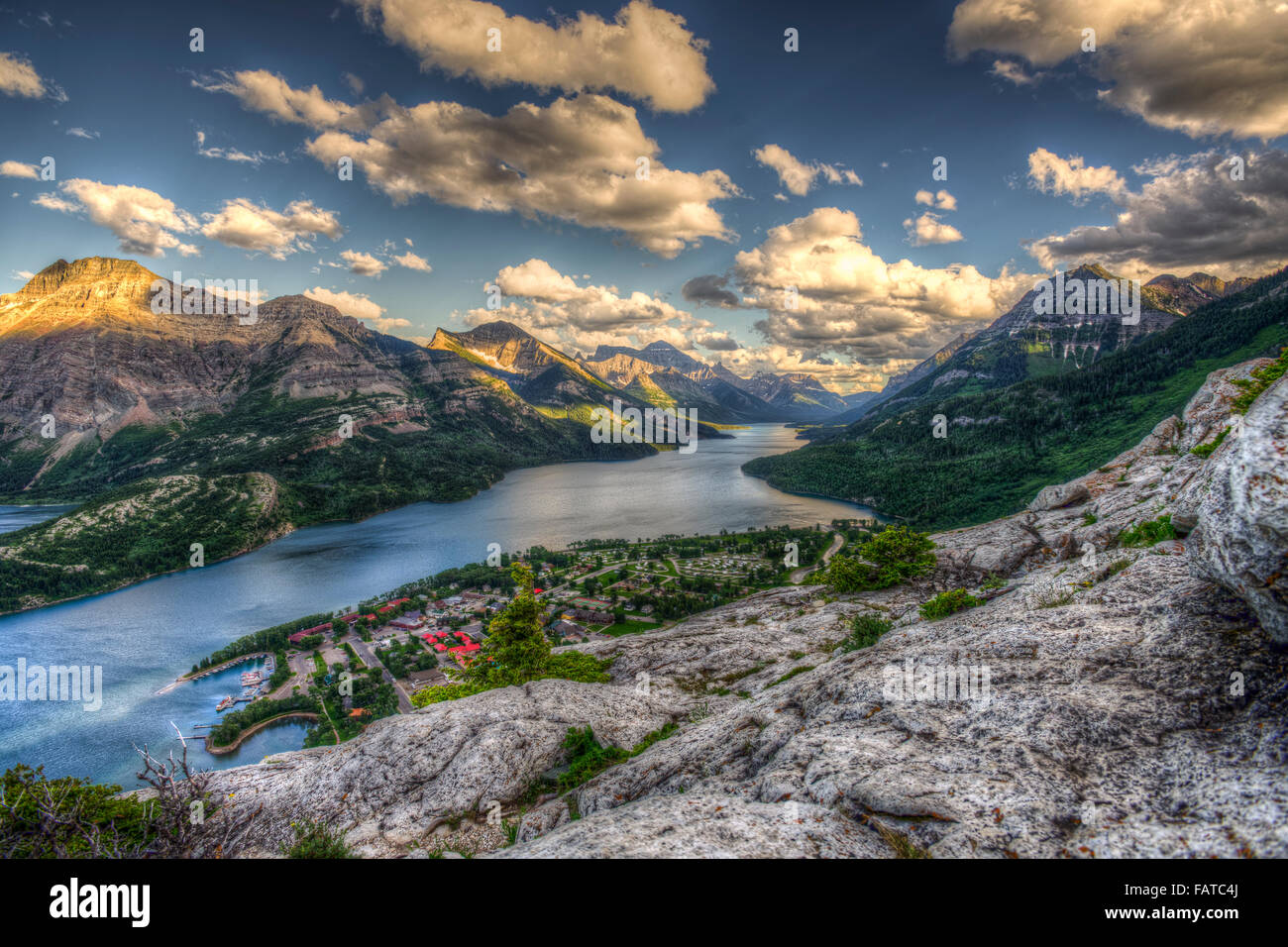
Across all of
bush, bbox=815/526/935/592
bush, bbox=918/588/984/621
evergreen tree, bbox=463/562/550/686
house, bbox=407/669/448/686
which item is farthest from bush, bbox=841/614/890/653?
house, bbox=407/669/448/686

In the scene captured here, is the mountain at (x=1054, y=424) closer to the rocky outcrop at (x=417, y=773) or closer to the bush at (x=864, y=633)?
the bush at (x=864, y=633)

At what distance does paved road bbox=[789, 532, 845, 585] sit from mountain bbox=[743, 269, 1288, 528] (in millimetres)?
25351

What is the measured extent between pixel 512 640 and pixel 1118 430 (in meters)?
182

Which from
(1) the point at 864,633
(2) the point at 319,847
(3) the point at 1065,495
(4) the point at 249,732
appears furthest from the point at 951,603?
(4) the point at 249,732

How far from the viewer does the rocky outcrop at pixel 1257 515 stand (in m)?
6.98

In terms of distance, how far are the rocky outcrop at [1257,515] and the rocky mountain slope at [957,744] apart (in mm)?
35

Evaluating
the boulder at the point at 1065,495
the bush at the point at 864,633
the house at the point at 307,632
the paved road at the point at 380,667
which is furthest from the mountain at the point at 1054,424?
the house at the point at 307,632

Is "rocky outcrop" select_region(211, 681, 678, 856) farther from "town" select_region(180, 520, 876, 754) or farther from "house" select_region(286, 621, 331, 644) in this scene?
"house" select_region(286, 621, 331, 644)

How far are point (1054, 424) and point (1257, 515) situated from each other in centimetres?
19822

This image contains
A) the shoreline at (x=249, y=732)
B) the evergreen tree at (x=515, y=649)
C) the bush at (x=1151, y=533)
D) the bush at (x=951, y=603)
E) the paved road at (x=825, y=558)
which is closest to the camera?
the bush at (x=1151, y=533)

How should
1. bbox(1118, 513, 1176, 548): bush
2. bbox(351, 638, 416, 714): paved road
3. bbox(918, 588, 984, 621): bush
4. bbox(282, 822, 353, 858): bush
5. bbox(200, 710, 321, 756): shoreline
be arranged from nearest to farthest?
Answer: bbox(282, 822, 353, 858): bush, bbox(1118, 513, 1176, 548): bush, bbox(918, 588, 984, 621): bush, bbox(200, 710, 321, 756): shoreline, bbox(351, 638, 416, 714): paved road

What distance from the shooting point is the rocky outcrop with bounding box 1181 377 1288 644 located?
698cm

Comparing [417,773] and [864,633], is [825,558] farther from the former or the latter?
[417,773]
